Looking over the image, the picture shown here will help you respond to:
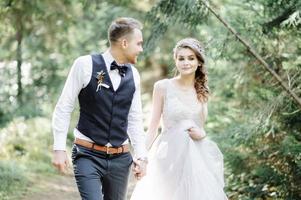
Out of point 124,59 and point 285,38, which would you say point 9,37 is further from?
point 124,59

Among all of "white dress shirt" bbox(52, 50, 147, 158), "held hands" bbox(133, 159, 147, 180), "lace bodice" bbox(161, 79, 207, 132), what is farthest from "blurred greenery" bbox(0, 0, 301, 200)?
"held hands" bbox(133, 159, 147, 180)

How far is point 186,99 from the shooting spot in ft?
18.8

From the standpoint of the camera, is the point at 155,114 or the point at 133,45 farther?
the point at 155,114

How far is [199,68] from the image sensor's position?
5.82 meters

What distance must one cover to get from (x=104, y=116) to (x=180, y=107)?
4.28 feet

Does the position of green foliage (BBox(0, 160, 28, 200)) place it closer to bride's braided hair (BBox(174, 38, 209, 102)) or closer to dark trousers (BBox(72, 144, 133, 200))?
bride's braided hair (BBox(174, 38, 209, 102))

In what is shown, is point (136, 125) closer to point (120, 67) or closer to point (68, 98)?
point (120, 67)

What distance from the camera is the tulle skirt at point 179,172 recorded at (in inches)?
219

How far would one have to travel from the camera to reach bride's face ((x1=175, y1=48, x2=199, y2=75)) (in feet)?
18.5

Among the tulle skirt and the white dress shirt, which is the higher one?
the white dress shirt

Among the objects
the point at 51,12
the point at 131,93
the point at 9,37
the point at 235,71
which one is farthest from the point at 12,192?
the point at 9,37

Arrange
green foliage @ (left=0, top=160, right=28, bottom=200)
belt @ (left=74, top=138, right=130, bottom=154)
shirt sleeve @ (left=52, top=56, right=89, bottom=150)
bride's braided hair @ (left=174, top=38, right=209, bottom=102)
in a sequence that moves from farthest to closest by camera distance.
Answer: green foliage @ (left=0, top=160, right=28, bottom=200) < bride's braided hair @ (left=174, top=38, right=209, bottom=102) < belt @ (left=74, top=138, right=130, bottom=154) < shirt sleeve @ (left=52, top=56, right=89, bottom=150)

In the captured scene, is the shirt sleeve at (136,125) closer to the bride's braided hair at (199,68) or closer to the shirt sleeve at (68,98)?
the shirt sleeve at (68,98)

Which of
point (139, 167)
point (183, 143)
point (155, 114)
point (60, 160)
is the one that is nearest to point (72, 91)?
point (60, 160)
